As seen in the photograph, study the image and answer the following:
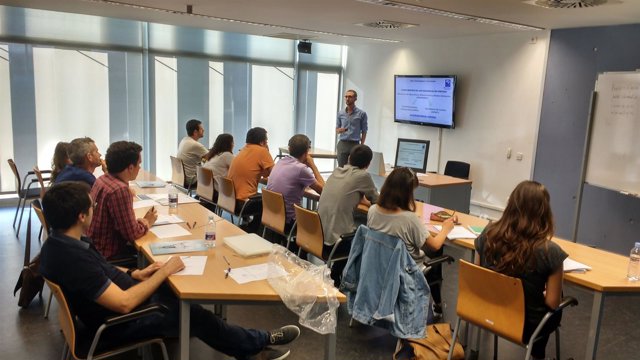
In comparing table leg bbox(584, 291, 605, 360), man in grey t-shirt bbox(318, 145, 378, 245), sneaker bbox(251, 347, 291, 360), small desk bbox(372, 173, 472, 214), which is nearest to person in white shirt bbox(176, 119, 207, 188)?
small desk bbox(372, 173, 472, 214)

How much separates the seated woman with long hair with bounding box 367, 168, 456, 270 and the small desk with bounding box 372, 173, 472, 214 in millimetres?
2290

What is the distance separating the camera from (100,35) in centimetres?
710

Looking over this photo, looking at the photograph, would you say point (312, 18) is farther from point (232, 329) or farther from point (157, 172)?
point (232, 329)

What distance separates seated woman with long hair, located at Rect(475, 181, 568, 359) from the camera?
238 centimetres

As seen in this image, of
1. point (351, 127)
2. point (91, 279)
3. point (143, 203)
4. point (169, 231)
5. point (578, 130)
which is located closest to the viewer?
point (91, 279)

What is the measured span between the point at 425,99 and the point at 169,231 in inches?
216

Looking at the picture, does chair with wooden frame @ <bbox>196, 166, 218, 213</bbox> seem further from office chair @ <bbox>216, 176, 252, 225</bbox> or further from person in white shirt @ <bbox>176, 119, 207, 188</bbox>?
person in white shirt @ <bbox>176, 119, 207, 188</bbox>

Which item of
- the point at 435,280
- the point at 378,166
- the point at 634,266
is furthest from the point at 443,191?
the point at 634,266

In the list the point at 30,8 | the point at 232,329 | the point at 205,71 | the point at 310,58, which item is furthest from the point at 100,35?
the point at 232,329

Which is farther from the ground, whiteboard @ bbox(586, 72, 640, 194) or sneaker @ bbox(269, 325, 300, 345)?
whiteboard @ bbox(586, 72, 640, 194)

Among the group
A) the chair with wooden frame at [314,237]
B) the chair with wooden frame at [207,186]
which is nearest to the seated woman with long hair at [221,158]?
the chair with wooden frame at [207,186]

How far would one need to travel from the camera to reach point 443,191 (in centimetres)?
536

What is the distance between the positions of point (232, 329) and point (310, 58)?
7250 mm

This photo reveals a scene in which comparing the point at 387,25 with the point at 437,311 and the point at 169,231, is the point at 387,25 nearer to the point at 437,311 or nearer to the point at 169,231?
the point at 437,311
